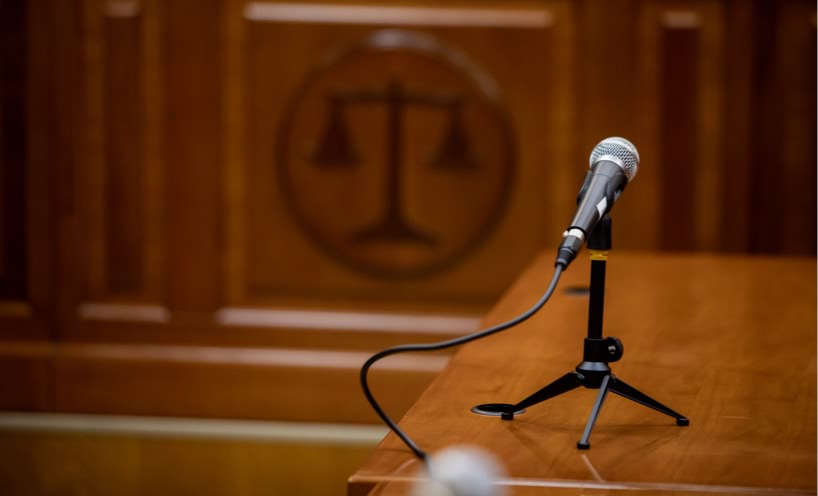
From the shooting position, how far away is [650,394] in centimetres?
109

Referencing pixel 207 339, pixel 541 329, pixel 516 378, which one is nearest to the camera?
pixel 516 378

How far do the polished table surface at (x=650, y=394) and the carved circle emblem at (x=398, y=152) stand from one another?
1.07 metres

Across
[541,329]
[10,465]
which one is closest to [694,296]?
[541,329]

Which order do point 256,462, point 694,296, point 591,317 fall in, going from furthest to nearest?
point 256,462 → point 694,296 → point 591,317

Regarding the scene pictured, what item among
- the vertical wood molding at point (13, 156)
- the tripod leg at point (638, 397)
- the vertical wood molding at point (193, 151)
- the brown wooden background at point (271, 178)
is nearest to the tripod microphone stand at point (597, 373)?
the tripod leg at point (638, 397)

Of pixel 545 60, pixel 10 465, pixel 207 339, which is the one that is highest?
pixel 545 60

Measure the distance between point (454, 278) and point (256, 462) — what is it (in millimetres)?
691

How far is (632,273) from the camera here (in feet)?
6.35

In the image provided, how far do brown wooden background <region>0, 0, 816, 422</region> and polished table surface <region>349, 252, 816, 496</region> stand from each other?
1.04 m

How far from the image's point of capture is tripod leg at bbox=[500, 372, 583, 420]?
0.99m

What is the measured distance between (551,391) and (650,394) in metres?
0.15

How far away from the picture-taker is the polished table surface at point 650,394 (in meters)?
0.84

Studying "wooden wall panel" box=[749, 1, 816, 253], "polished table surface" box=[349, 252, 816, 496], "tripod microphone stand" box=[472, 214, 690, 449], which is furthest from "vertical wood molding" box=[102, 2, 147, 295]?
"tripod microphone stand" box=[472, 214, 690, 449]

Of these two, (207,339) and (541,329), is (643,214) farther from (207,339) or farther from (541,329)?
(541,329)
